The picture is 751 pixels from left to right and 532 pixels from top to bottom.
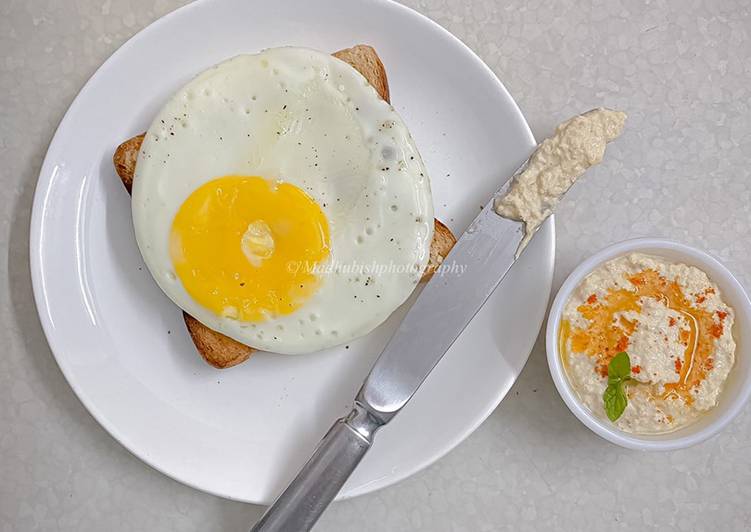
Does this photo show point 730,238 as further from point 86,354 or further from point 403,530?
point 86,354

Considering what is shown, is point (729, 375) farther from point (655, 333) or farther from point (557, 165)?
point (557, 165)

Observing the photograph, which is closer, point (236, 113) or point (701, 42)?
point (236, 113)

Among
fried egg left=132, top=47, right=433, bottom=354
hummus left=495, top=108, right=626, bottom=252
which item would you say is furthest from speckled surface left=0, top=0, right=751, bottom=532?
fried egg left=132, top=47, right=433, bottom=354

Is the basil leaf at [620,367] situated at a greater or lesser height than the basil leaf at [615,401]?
greater

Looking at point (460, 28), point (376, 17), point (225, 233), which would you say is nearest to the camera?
point (225, 233)

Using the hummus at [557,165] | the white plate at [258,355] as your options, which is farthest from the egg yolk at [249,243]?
the hummus at [557,165]

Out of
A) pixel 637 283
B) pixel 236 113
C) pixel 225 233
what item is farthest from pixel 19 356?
pixel 637 283

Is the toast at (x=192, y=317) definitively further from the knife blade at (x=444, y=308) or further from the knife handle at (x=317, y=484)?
the knife handle at (x=317, y=484)

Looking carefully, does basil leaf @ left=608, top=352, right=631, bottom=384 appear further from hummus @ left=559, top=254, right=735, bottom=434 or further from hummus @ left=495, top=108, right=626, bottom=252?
hummus @ left=495, top=108, right=626, bottom=252
